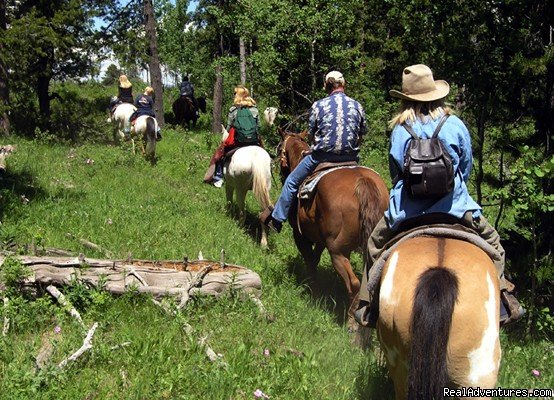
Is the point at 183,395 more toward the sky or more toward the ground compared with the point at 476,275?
more toward the ground

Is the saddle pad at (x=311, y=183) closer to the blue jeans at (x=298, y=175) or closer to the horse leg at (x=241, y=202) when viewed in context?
the blue jeans at (x=298, y=175)

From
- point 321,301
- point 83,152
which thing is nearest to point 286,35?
point 83,152

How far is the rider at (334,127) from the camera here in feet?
21.3

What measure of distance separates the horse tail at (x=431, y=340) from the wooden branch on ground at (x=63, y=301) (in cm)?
297

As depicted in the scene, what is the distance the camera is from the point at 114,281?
218 inches

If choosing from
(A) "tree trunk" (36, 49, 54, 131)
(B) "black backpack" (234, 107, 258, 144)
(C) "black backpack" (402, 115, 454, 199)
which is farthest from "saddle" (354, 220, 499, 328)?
(A) "tree trunk" (36, 49, 54, 131)

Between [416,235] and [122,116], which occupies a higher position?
[416,235]

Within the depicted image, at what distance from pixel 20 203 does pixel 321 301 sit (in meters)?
4.95

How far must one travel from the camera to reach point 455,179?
4.06 meters

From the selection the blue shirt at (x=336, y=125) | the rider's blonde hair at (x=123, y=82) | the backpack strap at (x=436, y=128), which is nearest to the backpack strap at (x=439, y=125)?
the backpack strap at (x=436, y=128)

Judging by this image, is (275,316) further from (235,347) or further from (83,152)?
(83,152)

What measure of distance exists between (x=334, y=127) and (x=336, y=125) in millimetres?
32

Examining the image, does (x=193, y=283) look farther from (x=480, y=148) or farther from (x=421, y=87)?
(x=480, y=148)

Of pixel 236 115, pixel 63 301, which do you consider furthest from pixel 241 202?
pixel 63 301
